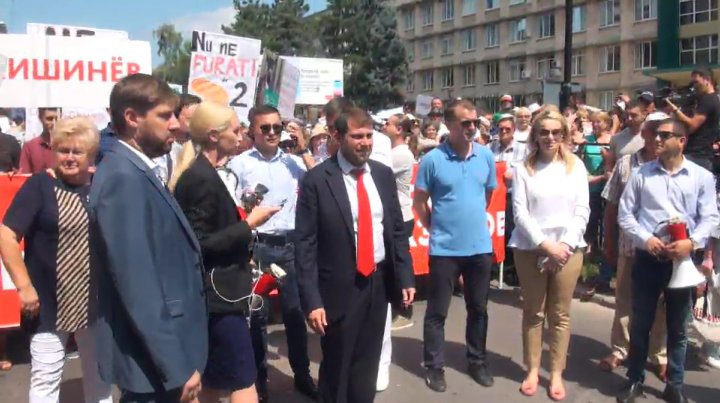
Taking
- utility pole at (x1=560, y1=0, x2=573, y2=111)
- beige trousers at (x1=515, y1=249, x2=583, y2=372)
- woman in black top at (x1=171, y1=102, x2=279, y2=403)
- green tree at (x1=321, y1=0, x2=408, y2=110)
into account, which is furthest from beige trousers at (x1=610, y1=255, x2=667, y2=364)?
green tree at (x1=321, y1=0, x2=408, y2=110)

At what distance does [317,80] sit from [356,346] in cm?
1160

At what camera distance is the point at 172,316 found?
8.89 feet

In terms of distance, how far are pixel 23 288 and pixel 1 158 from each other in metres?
2.63

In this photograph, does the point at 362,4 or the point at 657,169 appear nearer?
the point at 657,169

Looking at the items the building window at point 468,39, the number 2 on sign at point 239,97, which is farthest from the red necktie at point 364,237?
the building window at point 468,39

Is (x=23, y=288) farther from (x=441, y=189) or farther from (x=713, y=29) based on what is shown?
(x=713, y=29)

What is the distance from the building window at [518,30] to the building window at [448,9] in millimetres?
7435

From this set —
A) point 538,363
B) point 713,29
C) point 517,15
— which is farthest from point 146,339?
point 517,15

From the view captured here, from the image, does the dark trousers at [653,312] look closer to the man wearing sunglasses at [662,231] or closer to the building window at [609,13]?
the man wearing sunglasses at [662,231]

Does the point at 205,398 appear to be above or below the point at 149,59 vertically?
below

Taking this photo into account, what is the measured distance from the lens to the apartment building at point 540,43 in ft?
158

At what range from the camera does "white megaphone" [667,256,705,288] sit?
5027 millimetres

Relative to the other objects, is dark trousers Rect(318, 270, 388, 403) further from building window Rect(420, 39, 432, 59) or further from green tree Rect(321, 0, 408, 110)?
building window Rect(420, 39, 432, 59)

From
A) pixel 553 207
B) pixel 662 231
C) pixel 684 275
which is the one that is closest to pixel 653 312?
pixel 684 275
